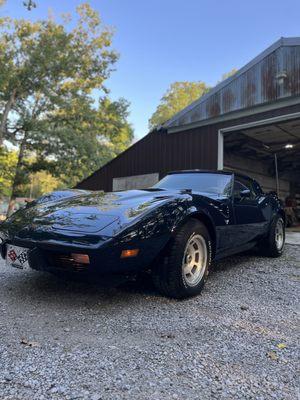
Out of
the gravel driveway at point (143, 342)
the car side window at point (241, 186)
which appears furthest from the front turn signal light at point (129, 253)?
the car side window at point (241, 186)

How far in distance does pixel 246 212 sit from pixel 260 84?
5566mm

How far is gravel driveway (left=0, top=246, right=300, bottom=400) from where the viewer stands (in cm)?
173

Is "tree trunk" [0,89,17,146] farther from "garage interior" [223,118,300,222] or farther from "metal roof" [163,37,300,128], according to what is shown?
"metal roof" [163,37,300,128]

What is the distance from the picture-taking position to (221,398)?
5.44 feet

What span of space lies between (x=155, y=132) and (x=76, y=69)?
16112mm

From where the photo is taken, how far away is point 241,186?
14.9ft

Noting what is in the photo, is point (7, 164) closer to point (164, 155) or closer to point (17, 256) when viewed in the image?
point (164, 155)

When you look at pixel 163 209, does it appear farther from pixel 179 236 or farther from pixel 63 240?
pixel 63 240

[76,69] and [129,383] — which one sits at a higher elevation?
[76,69]

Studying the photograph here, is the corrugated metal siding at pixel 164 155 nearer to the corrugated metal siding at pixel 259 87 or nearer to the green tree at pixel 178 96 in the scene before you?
the corrugated metal siding at pixel 259 87

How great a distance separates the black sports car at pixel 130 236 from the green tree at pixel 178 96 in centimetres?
3975

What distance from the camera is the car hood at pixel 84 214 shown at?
9.10 ft

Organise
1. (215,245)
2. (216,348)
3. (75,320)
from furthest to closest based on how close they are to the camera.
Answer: (215,245) < (75,320) < (216,348)

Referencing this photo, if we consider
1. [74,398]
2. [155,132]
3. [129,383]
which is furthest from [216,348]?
[155,132]
